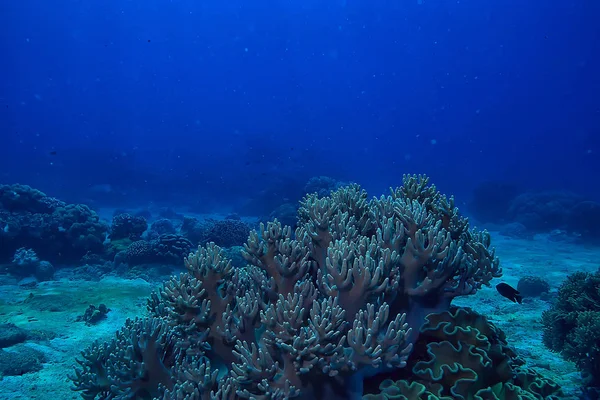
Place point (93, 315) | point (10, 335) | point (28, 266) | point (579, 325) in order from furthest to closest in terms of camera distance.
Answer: point (28, 266), point (93, 315), point (10, 335), point (579, 325)

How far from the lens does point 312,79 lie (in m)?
165

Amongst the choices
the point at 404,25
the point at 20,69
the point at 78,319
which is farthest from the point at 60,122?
the point at 78,319

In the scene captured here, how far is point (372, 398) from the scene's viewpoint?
3.00 meters

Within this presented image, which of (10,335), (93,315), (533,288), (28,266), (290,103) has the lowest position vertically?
(10,335)

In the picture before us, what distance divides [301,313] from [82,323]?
22.1ft

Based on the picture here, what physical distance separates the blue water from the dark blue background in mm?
865

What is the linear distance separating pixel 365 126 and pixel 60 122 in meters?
129

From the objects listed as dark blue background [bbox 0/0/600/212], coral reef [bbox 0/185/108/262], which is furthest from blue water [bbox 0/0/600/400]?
coral reef [bbox 0/185/108/262]

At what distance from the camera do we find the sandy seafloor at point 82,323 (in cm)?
512

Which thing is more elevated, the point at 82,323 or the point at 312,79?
the point at 312,79

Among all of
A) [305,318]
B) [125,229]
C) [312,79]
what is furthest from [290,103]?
[305,318]

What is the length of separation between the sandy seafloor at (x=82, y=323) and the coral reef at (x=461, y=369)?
1861mm

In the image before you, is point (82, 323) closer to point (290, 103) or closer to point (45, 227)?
point (45, 227)

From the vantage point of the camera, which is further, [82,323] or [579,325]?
[82,323]
